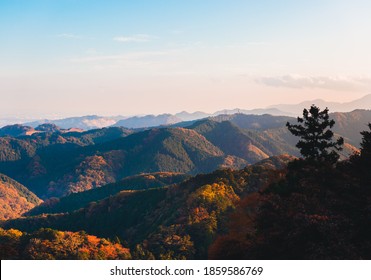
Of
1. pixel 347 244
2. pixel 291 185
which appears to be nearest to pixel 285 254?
pixel 347 244

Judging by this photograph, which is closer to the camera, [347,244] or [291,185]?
[347,244]

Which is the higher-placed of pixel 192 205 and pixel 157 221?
pixel 192 205

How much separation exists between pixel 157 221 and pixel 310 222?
14927 centimetres

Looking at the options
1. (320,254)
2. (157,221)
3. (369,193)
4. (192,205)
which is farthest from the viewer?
(157,221)

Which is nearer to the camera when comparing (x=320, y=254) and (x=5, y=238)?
(x=320, y=254)

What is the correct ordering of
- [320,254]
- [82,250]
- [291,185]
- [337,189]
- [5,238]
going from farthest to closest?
[5,238], [82,250], [291,185], [337,189], [320,254]

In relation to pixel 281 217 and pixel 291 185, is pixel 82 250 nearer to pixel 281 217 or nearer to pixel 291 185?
pixel 291 185

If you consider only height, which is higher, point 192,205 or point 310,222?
point 310,222

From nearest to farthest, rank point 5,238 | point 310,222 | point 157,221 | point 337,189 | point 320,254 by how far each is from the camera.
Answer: point 320,254, point 310,222, point 337,189, point 5,238, point 157,221

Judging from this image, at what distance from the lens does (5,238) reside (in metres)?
107
